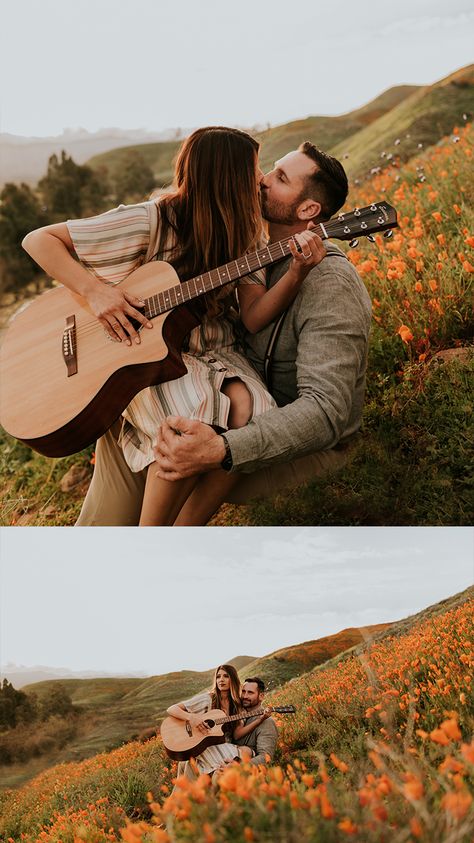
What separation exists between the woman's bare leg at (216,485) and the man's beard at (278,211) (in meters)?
0.50

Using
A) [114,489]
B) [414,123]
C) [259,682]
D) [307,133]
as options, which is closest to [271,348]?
[114,489]

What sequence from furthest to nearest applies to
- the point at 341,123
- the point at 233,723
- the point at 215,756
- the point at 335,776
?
the point at 341,123, the point at 233,723, the point at 215,756, the point at 335,776

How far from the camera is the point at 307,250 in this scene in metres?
2.38

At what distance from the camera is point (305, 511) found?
2.81 meters

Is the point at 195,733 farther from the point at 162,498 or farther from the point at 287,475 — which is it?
the point at 287,475

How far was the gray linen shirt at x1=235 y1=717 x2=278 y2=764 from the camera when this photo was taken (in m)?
2.34

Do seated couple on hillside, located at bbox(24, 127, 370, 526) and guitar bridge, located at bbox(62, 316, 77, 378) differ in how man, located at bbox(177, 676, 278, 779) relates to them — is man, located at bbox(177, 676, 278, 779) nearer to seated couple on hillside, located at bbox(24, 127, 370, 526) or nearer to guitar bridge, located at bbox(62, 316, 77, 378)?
seated couple on hillside, located at bbox(24, 127, 370, 526)

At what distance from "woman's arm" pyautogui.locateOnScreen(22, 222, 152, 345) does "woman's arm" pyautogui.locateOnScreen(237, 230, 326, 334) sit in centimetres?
31

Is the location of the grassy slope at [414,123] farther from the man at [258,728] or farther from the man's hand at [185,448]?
the man at [258,728]

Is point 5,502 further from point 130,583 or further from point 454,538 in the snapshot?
point 454,538

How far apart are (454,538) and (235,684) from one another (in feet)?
2.67

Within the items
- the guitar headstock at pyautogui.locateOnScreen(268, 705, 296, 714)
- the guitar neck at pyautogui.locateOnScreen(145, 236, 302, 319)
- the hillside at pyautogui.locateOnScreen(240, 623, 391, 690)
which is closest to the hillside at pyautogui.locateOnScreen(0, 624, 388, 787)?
the hillside at pyautogui.locateOnScreen(240, 623, 391, 690)

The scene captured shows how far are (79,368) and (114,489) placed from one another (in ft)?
1.40

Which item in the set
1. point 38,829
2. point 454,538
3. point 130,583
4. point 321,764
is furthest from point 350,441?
point 38,829
